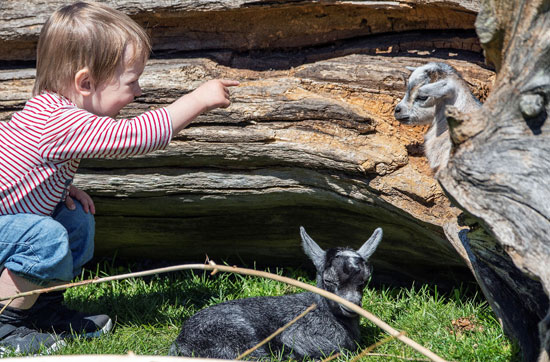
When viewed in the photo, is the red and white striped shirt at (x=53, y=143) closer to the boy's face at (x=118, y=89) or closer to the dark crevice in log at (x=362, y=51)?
the boy's face at (x=118, y=89)

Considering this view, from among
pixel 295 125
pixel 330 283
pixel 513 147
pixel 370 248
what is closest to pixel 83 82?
pixel 295 125

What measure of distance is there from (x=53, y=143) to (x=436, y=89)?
2.41 m

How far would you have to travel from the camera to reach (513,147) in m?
2.83

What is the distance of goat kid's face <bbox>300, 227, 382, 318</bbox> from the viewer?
411 centimetres

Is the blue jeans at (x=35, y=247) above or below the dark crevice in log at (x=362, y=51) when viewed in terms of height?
below

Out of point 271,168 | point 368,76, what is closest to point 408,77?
point 368,76

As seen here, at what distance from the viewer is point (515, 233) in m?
2.75

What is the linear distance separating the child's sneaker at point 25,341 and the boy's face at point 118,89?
4.71 ft

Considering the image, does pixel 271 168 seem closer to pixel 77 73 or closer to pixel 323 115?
pixel 323 115

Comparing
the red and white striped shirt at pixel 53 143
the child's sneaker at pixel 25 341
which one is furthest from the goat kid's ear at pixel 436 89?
the child's sneaker at pixel 25 341

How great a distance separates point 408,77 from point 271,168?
1.18 meters

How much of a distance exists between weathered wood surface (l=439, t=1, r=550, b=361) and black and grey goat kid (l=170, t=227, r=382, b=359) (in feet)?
4.48

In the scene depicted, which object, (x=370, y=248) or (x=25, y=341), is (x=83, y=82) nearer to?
(x=25, y=341)

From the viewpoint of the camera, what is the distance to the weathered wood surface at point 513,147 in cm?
272
